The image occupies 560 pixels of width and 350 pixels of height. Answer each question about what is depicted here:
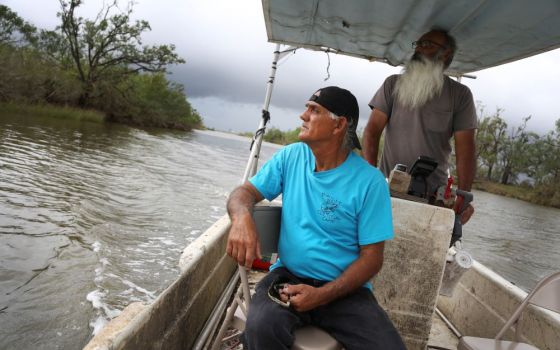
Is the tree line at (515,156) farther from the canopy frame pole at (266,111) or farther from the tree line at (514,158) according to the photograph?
the canopy frame pole at (266,111)

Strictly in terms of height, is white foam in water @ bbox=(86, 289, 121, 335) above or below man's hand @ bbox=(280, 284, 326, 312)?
below

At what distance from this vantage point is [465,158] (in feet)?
9.51

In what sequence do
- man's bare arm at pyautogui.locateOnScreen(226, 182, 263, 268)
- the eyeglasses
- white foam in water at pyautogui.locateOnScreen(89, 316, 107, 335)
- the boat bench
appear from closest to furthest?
1. man's bare arm at pyautogui.locateOnScreen(226, 182, 263, 268)
2. the boat bench
3. the eyeglasses
4. white foam in water at pyautogui.locateOnScreen(89, 316, 107, 335)

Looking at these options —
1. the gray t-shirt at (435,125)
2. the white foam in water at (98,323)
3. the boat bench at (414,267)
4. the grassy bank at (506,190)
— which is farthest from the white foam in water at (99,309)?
the grassy bank at (506,190)

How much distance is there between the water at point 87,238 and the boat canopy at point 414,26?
346cm

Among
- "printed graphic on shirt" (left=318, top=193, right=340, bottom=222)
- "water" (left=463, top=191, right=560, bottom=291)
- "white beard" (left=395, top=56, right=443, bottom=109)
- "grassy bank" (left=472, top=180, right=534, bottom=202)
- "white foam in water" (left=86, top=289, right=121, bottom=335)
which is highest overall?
"white beard" (left=395, top=56, right=443, bottom=109)

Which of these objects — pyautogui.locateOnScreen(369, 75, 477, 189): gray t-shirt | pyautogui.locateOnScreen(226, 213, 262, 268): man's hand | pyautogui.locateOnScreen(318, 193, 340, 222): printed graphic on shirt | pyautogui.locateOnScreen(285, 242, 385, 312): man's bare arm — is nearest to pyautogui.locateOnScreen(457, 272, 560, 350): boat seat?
pyautogui.locateOnScreen(285, 242, 385, 312): man's bare arm

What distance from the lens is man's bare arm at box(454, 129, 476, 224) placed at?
2.82 meters

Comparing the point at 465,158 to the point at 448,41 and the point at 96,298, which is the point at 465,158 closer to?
the point at 448,41

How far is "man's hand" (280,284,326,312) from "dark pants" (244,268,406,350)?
0.16 ft

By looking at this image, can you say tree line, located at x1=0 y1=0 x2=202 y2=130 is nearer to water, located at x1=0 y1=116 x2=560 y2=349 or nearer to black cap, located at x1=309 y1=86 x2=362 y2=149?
water, located at x1=0 y1=116 x2=560 y2=349

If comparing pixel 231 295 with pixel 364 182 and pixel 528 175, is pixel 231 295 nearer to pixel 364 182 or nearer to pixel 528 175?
pixel 364 182

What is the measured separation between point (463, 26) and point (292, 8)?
1.32 m

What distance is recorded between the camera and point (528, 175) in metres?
50.7
